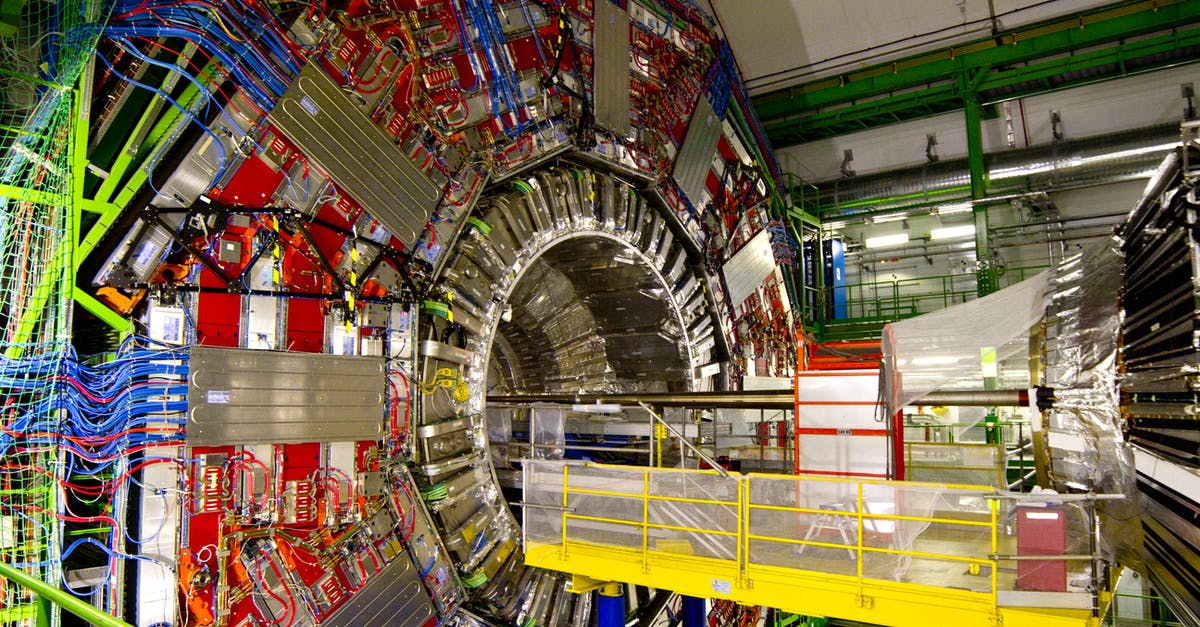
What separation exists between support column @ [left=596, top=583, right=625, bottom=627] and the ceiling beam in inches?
371

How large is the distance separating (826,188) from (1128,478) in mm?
11202

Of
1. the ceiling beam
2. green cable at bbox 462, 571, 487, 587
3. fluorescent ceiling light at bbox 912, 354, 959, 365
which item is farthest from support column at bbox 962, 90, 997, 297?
green cable at bbox 462, 571, 487, 587

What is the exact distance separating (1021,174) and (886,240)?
3.87 metres

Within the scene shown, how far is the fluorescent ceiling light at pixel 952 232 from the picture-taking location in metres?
15.6

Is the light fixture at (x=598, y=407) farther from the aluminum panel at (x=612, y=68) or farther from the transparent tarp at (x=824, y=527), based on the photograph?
the aluminum panel at (x=612, y=68)

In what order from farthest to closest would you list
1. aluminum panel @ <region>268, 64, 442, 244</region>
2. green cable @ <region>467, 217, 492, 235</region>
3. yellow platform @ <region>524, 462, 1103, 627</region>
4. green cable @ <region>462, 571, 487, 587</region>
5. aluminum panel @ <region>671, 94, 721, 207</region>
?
1. aluminum panel @ <region>671, 94, 721, 207</region>
2. green cable @ <region>467, 217, 492, 235</region>
3. green cable @ <region>462, 571, 487, 587</region>
4. aluminum panel @ <region>268, 64, 442, 244</region>
5. yellow platform @ <region>524, 462, 1103, 627</region>

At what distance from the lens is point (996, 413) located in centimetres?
1234

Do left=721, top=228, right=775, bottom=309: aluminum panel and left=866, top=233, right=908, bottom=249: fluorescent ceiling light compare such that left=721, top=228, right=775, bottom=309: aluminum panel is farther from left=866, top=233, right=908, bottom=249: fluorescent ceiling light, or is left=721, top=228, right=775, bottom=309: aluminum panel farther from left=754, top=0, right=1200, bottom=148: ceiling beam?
left=866, top=233, right=908, bottom=249: fluorescent ceiling light

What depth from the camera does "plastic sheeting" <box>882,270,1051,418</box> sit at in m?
5.05

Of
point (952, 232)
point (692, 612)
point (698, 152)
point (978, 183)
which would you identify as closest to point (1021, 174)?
point (978, 183)

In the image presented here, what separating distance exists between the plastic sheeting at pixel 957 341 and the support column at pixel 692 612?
285cm

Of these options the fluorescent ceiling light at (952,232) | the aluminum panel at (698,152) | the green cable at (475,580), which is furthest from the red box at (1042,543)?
the fluorescent ceiling light at (952,232)

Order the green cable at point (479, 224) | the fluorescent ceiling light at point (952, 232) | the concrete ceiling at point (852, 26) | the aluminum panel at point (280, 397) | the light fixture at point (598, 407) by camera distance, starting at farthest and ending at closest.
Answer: the fluorescent ceiling light at point (952, 232), the concrete ceiling at point (852, 26), the light fixture at point (598, 407), the green cable at point (479, 224), the aluminum panel at point (280, 397)

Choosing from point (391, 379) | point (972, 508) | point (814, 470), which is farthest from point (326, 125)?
point (972, 508)
